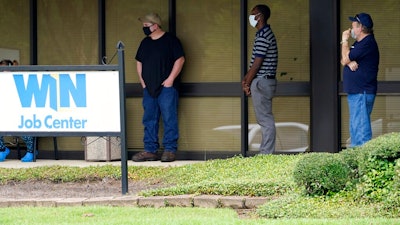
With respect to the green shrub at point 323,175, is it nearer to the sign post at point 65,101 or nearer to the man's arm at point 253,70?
the sign post at point 65,101

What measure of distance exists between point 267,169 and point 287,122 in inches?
119

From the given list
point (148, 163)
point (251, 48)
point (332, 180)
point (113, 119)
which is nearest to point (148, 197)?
point (113, 119)

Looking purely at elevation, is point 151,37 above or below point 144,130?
above

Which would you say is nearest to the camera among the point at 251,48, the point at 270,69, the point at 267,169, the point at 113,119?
the point at 113,119

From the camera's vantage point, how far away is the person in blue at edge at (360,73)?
13.4m

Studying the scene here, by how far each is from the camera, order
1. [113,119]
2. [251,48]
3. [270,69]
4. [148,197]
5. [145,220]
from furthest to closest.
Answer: [251,48]
[270,69]
[113,119]
[148,197]
[145,220]

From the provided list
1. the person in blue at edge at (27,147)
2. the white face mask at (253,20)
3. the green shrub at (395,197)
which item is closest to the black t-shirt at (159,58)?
the white face mask at (253,20)

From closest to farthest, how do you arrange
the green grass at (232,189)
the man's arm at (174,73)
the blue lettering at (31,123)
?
the green grass at (232,189)
the blue lettering at (31,123)
the man's arm at (174,73)

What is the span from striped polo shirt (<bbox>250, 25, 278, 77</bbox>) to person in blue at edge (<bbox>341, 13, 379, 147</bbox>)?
1.10 m

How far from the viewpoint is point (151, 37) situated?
15125 millimetres

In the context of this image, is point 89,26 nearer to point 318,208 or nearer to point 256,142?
point 256,142

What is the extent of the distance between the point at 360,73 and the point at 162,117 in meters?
3.26

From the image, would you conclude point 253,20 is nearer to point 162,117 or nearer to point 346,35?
point 346,35

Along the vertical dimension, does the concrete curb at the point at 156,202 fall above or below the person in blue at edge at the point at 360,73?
below
